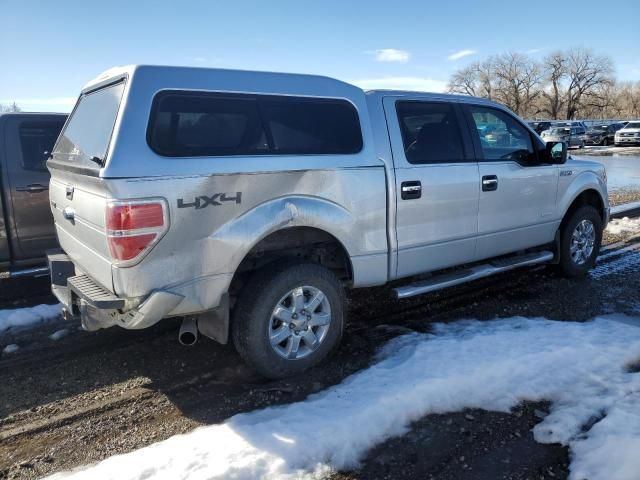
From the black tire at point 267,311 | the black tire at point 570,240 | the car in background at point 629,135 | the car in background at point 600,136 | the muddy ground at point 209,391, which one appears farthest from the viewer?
the car in background at point 600,136

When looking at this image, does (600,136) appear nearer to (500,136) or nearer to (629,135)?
(629,135)

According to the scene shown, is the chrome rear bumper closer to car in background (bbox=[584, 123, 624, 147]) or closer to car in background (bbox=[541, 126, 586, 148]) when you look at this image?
car in background (bbox=[541, 126, 586, 148])

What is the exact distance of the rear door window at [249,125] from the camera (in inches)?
127

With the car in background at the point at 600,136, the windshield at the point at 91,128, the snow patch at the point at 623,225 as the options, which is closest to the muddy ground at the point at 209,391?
the windshield at the point at 91,128

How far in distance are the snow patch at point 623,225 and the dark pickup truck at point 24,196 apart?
825 cm

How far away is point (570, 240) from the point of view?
19.6 feet

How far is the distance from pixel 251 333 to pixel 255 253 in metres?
0.56

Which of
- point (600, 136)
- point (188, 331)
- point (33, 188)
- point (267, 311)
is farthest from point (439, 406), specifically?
point (600, 136)

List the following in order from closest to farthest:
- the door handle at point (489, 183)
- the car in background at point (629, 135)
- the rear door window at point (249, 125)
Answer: the rear door window at point (249, 125), the door handle at point (489, 183), the car in background at point (629, 135)

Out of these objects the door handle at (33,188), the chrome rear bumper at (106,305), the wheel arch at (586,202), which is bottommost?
the chrome rear bumper at (106,305)

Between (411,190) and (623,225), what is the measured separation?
650 centimetres

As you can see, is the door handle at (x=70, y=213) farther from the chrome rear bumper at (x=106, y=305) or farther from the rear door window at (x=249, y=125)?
Answer: the rear door window at (x=249, y=125)

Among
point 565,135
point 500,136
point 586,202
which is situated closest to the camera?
point 500,136

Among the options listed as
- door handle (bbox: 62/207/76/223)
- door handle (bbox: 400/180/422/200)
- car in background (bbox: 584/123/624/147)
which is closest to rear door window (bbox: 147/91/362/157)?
door handle (bbox: 400/180/422/200)
